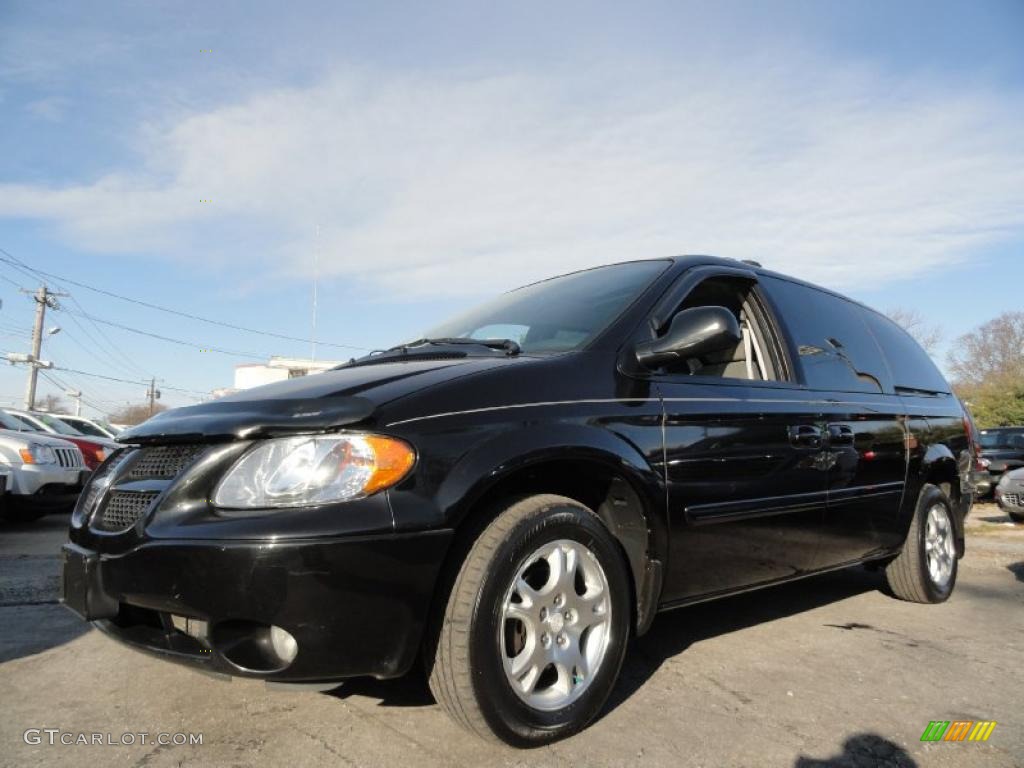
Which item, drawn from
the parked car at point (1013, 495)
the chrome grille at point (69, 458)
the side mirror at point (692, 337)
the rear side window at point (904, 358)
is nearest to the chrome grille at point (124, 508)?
the side mirror at point (692, 337)

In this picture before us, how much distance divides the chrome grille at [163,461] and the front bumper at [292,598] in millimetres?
→ 240

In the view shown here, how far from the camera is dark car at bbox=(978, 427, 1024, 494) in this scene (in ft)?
47.3

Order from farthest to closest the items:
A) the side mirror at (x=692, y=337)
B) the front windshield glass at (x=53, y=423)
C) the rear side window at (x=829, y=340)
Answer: the front windshield glass at (x=53, y=423)
the rear side window at (x=829, y=340)
the side mirror at (x=692, y=337)

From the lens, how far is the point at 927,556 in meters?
4.28

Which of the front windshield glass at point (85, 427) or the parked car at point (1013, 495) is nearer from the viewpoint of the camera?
the parked car at point (1013, 495)

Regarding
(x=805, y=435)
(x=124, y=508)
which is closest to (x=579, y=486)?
(x=805, y=435)

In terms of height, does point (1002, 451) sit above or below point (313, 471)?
below

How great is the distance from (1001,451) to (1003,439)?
2.01ft

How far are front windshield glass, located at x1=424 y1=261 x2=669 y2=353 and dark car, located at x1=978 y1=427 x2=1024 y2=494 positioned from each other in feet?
44.5

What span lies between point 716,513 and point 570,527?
0.74 meters

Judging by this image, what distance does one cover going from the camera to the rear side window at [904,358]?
4375 millimetres

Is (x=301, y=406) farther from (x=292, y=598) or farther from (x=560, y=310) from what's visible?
(x=560, y=310)

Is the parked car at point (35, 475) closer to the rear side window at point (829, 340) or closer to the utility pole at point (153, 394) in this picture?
the rear side window at point (829, 340)

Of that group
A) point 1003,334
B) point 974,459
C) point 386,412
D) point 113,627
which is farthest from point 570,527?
point 1003,334
